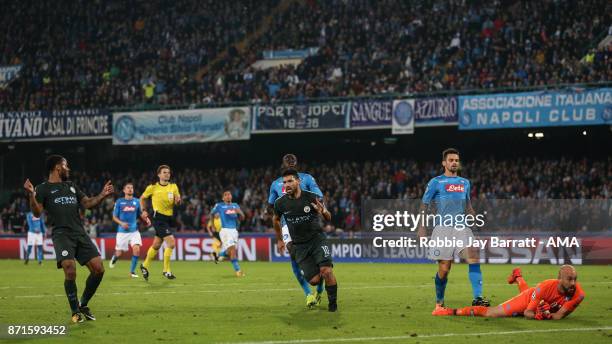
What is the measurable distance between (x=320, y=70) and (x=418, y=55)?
4805 mm

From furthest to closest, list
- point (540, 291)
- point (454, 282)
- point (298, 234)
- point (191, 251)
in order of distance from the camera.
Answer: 1. point (191, 251)
2. point (454, 282)
3. point (298, 234)
4. point (540, 291)

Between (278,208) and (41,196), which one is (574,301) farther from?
(41,196)

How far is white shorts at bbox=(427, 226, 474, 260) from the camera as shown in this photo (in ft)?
47.2

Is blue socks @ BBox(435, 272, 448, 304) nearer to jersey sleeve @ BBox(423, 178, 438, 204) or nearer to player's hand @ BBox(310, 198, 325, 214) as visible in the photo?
jersey sleeve @ BBox(423, 178, 438, 204)

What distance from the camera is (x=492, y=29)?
42625mm

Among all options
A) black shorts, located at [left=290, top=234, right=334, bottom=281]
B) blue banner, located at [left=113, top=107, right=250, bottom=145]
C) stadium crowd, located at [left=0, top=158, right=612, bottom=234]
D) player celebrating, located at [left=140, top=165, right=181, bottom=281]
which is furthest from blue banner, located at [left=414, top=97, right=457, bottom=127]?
black shorts, located at [left=290, top=234, right=334, bottom=281]

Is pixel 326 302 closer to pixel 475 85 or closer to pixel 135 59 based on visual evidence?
pixel 475 85

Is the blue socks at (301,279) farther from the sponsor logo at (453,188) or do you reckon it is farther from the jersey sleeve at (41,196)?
the jersey sleeve at (41,196)

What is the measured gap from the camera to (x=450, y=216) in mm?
14812

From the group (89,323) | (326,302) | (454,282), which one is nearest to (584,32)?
(454,282)

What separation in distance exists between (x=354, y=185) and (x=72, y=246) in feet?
94.6

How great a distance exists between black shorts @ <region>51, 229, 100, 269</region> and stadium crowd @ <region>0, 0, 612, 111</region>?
26.6m

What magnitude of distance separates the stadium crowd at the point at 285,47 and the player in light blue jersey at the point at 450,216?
2354cm

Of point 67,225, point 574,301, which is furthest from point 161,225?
point 574,301
